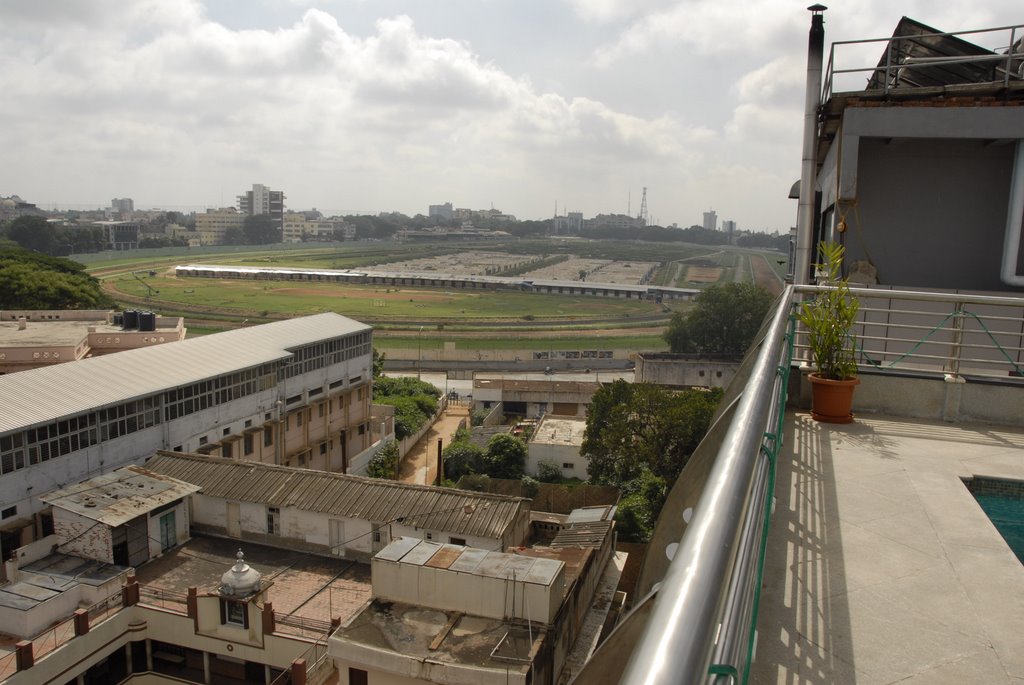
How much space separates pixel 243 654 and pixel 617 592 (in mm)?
6107

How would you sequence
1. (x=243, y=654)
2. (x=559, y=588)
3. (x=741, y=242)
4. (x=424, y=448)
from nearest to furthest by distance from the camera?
(x=559, y=588), (x=243, y=654), (x=424, y=448), (x=741, y=242)

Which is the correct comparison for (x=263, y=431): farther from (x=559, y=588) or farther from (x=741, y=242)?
(x=741, y=242)

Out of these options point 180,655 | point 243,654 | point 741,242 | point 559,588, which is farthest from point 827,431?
point 741,242

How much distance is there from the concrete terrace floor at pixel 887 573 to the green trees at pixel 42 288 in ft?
129

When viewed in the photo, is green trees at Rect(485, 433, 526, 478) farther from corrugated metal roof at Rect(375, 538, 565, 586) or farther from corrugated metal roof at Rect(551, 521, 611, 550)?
corrugated metal roof at Rect(375, 538, 565, 586)

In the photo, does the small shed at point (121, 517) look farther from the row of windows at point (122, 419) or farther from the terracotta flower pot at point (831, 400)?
the terracotta flower pot at point (831, 400)

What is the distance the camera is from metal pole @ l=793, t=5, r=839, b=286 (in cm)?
730

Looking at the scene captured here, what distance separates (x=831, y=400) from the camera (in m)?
4.37

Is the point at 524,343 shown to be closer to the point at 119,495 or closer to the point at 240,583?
the point at 119,495

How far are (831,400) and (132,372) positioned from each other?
15688 millimetres

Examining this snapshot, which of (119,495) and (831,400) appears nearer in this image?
(831,400)

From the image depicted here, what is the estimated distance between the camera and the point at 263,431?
1934 centimetres

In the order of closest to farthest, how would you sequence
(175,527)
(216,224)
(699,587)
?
(699,587) → (175,527) → (216,224)

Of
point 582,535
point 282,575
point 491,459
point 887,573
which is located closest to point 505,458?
point 491,459
